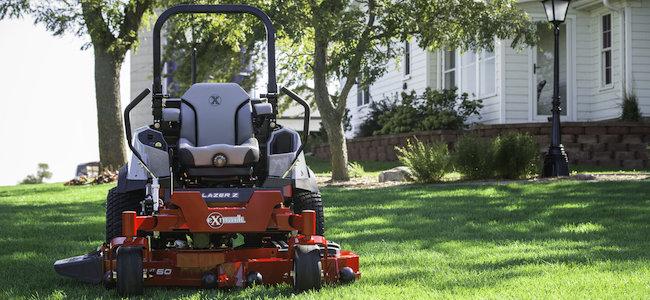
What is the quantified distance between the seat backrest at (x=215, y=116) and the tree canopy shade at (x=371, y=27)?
269 inches

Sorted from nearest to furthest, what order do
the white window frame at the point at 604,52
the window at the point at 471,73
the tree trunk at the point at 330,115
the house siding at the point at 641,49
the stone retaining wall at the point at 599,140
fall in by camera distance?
the tree trunk at the point at 330,115
the stone retaining wall at the point at 599,140
the house siding at the point at 641,49
the white window frame at the point at 604,52
the window at the point at 471,73

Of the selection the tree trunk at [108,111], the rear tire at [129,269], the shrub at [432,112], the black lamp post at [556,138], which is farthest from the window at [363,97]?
the rear tire at [129,269]

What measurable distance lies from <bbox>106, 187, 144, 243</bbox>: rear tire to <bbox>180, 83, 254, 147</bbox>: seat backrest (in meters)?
0.69

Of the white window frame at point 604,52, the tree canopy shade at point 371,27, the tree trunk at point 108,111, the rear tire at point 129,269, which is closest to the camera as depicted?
the rear tire at point 129,269

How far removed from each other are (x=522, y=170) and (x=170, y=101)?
8.59m

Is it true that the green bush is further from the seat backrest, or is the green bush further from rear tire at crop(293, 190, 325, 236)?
the seat backrest

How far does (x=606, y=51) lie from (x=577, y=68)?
0.84 meters

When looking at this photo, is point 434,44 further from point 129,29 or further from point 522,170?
point 129,29

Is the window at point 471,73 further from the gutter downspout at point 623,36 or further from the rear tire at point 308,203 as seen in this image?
the rear tire at point 308,203

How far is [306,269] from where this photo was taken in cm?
387

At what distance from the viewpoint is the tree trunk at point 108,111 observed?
16.4 meters

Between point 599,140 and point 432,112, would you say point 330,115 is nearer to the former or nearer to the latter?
point 432,112

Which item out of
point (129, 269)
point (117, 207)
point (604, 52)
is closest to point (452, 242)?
point (117, 207)

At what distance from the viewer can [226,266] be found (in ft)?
13.1
